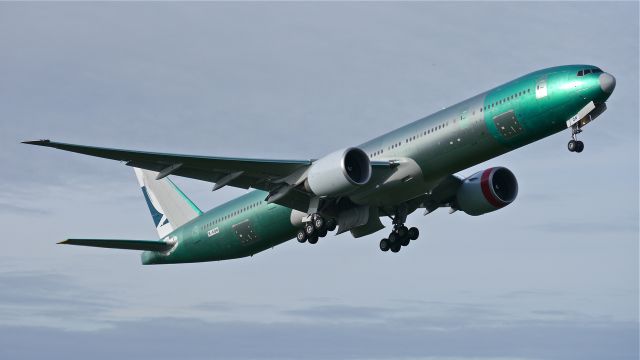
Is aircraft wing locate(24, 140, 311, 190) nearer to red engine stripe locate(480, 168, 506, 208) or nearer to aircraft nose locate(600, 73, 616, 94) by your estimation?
red engine stripe locate(480, 168, 506, 208)

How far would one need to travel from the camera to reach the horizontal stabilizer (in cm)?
4459

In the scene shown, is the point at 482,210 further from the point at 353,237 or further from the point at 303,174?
the point at 303,174

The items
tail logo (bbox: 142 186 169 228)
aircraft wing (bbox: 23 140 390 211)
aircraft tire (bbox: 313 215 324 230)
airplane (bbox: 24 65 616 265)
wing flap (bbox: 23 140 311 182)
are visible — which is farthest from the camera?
tail logo (bbox: 142 186 169 228)

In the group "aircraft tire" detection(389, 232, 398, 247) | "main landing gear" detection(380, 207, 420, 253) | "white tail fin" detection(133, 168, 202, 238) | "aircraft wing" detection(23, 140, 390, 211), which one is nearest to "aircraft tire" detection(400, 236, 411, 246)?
"main landing gear" detection(380, 207, 420, 253)

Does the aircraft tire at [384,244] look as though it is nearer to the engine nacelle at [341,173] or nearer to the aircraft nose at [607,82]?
the engine nacelle at [341,173]

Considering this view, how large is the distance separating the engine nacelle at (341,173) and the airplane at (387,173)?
40mm

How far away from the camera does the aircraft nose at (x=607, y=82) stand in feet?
119

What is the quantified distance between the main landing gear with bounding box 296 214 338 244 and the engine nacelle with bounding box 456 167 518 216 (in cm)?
667

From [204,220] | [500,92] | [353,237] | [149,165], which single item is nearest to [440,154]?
[500,92]

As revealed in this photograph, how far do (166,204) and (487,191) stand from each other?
17942 mm

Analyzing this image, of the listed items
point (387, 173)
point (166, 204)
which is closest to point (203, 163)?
point (387, 173)

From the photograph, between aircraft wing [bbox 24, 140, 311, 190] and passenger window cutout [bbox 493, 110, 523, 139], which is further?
aircraft wing [bbox 24, 140, 311, 190]

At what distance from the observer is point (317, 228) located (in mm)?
41750

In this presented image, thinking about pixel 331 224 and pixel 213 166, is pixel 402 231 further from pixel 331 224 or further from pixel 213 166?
pixel 213 166
